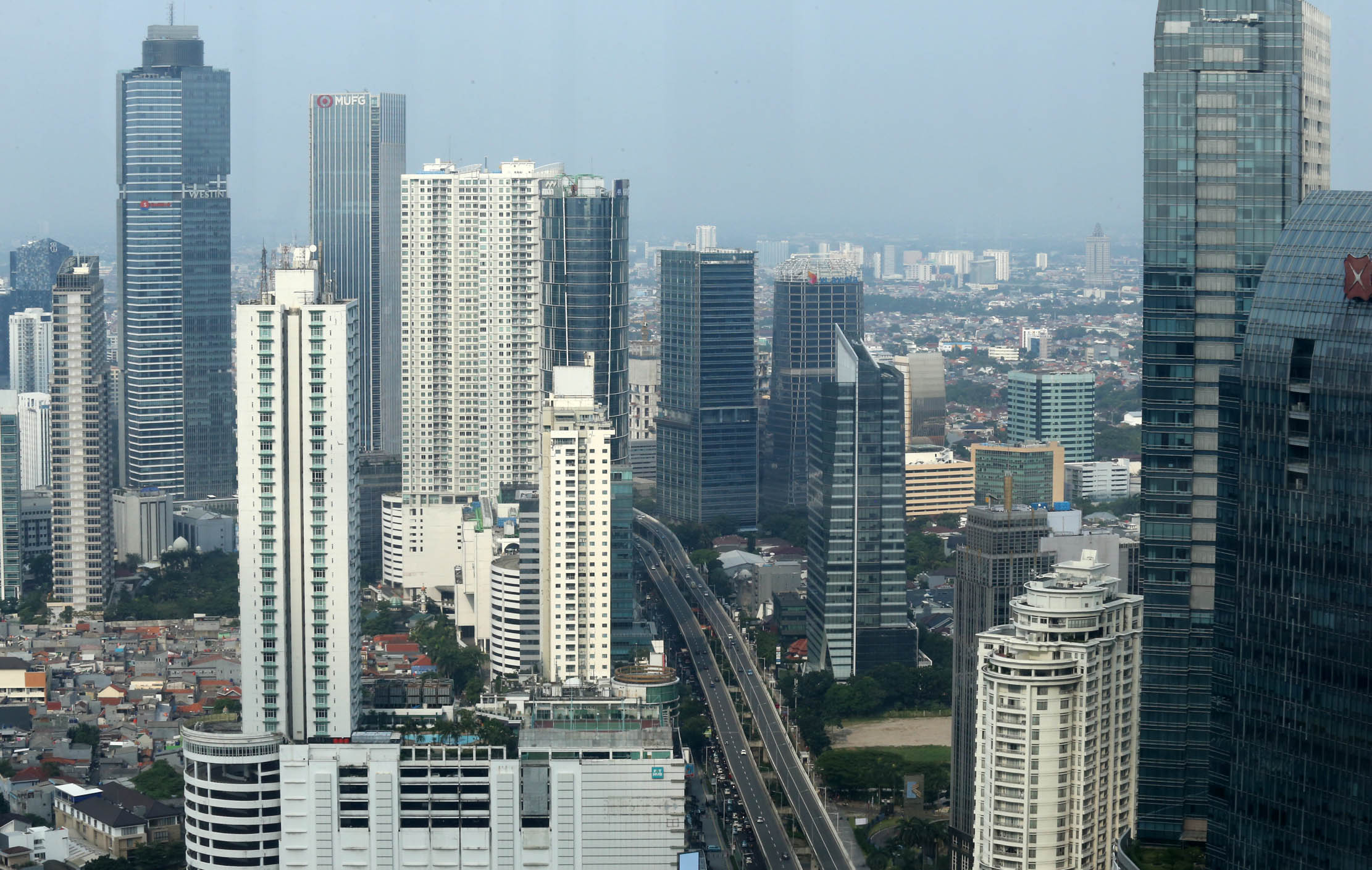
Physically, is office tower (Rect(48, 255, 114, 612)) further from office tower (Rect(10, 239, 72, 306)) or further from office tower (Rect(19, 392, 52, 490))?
office tower (Rect(10, 239, 72, 306))

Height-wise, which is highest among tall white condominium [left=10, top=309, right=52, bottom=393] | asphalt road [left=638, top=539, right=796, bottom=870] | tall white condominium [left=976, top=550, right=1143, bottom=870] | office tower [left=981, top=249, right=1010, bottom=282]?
office tower [left=981, top=249, right=1010, bottom=282]

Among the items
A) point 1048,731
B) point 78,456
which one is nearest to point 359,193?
point 78,456

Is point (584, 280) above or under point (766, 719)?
above

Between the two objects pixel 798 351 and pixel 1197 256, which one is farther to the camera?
pixel 798 351

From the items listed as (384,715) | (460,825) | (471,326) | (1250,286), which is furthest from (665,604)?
(1250,286)

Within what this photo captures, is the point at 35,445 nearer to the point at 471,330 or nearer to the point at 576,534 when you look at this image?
the point at 471,330

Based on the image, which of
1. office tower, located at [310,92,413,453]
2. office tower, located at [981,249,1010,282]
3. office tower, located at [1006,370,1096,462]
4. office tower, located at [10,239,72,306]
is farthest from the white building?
office tower, located at [10,239,72,306]
